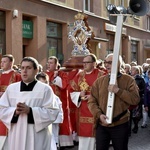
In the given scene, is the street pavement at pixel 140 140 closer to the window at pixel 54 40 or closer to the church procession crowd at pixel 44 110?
the church procession crowd at pixel 44 110

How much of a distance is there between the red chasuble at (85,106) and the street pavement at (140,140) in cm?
143

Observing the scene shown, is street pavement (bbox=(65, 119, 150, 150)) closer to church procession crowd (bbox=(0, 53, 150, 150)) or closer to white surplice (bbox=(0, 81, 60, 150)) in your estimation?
church procession crowd (bbox=(0, 53, 150, 150))

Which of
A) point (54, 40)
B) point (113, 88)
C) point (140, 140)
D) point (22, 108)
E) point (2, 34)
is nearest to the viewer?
point (22, 108)

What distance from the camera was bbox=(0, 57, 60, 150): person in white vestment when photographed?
4.76m

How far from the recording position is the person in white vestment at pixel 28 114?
15.6 feet

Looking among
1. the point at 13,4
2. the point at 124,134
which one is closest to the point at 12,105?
the point at 124,134

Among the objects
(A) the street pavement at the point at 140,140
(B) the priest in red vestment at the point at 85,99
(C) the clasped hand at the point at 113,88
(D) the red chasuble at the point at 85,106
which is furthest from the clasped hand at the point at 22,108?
(A) the street pavement at the point at 140,140

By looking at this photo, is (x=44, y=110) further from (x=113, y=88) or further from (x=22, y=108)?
(x=113, y=88)

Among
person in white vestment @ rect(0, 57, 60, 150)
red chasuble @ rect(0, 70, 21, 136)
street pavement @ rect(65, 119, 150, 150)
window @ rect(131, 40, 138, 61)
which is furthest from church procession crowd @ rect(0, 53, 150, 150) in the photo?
window @ rect(131, 40, 138, 61)

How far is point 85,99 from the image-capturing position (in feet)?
23.1

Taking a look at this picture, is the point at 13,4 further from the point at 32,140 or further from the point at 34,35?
the point at 32,140

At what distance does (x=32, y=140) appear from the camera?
15.8 ft

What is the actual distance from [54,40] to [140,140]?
35.1ft

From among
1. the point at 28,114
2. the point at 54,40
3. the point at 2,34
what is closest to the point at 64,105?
the point at 28,114
